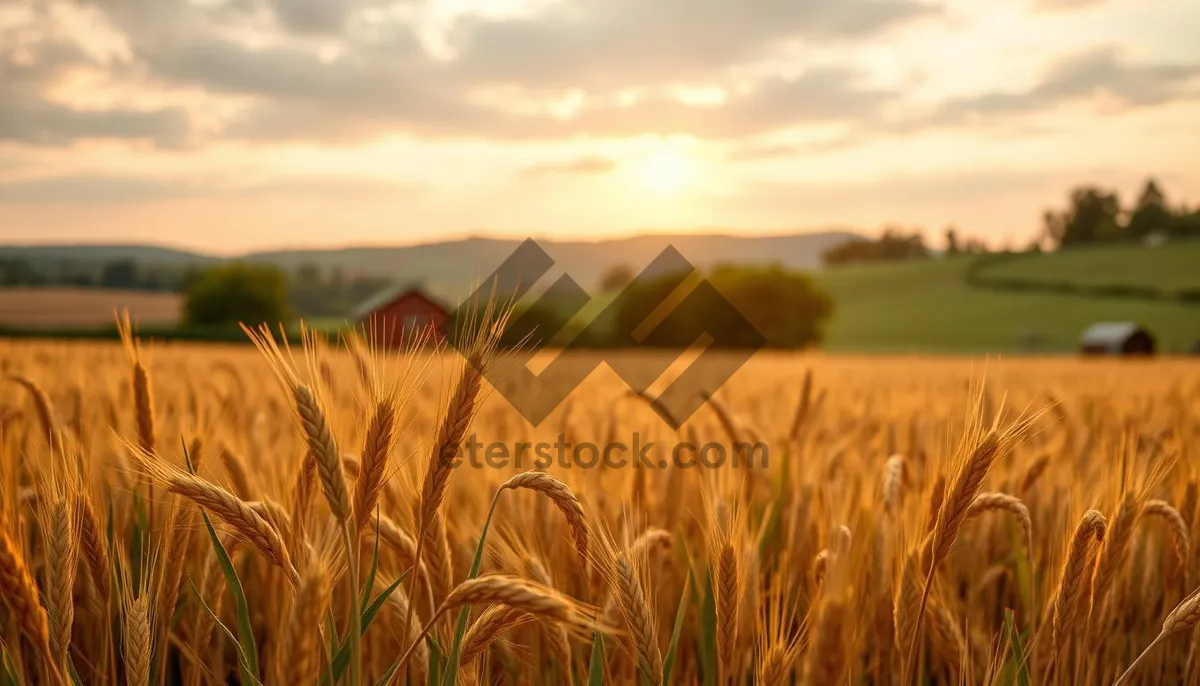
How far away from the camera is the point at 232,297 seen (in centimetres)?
6525

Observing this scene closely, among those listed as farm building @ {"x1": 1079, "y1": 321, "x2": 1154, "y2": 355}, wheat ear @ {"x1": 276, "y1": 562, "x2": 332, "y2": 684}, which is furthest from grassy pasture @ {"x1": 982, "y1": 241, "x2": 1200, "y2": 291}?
wheat ear @ {"x1": 276, "y1": 562, "x2": 332, "y2": 684}

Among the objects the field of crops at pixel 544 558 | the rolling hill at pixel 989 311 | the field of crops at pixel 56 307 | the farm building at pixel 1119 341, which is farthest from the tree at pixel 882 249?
the field of crops at pixel 544 558

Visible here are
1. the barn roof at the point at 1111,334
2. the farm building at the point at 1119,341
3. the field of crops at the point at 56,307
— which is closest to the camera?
the field of crops at the point at 56,307

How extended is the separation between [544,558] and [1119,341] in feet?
175

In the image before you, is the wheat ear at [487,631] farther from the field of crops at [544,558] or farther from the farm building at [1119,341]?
the farm building at [1119,341]

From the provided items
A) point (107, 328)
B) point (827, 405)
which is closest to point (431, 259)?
point (107, 328)

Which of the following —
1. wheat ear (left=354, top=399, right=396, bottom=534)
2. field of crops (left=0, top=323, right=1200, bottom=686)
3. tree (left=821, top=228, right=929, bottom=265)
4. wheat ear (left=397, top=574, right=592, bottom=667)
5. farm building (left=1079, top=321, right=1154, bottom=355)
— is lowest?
farm building (left=1079, top=321, right=1154, bottom=355)

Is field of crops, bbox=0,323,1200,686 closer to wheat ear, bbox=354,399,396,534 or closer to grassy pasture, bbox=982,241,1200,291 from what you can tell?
wheat ear, bbox=354,399,396,534

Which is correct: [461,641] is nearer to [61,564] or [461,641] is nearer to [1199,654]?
[61,564]

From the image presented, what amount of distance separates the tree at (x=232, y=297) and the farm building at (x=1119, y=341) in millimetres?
56419

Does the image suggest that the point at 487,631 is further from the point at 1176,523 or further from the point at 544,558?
the point at 1176,523

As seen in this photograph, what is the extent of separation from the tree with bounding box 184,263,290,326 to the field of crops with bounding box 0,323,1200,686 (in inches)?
2536

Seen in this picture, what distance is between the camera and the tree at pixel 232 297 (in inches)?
2500

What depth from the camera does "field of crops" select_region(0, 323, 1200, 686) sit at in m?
1.17
